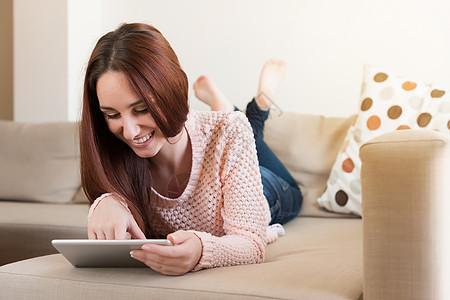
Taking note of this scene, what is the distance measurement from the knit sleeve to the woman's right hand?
0.19 meters

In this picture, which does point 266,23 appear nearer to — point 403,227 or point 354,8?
point 354,8

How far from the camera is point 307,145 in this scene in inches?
83.7

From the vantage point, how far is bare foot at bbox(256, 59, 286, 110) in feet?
7.08

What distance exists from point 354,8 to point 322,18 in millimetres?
143

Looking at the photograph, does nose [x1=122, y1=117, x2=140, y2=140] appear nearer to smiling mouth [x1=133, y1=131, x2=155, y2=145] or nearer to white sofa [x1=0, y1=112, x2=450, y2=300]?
smiling mouth [x1=133, y1=131, x2=155, y2=145]

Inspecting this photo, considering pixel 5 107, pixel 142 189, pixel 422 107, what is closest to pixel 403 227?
pixel 142 189

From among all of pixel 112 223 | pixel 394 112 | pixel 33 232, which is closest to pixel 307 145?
pixel 394 112

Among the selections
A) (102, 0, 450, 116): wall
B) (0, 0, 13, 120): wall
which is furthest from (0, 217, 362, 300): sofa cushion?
(0, 0, 13, 120): wall

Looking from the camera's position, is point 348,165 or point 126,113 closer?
point 126,113

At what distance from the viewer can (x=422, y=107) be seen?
1.91 meters

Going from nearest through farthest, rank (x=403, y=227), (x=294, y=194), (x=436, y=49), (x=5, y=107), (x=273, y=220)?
(x=403, y=227), (x=273, y=220), (x=294, y=194), (x=436, y=49), (x=5, y=107)

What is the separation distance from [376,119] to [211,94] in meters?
0.64

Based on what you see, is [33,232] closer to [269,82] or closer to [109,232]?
[109,232]

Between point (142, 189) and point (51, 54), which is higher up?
point (51, 54)
